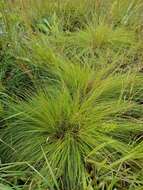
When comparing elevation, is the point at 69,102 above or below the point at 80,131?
above

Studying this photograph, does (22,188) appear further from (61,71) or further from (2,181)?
(61,71)

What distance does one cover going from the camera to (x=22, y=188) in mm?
1861

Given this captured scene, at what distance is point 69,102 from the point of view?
2.14m

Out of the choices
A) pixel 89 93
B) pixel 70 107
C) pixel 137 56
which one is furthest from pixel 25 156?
pixel 137 56

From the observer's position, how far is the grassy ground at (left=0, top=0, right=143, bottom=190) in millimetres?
1920

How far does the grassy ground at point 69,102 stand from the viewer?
192cm

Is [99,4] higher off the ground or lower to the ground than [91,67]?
higher

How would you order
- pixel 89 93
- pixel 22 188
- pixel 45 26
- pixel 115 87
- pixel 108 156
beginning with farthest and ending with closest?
1. pixel 45 26
2. pixel 115 87
3. pixel 89 93
4. pixel 108 156
5. pixel 22 188

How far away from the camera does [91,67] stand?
102 inches

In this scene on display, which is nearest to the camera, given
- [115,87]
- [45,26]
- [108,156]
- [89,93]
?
[108,156]

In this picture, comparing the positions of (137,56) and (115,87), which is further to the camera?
(137,56)

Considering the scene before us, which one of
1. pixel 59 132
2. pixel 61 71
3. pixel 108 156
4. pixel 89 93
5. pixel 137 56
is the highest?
pixel 137 56

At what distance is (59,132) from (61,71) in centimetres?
47

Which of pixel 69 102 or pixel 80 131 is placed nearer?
pixel 80 131
